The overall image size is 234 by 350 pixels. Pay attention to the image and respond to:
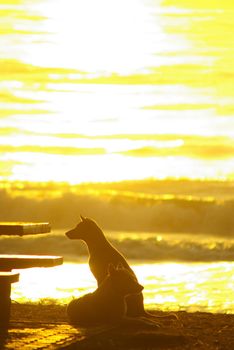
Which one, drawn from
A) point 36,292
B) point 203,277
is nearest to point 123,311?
point 36,292

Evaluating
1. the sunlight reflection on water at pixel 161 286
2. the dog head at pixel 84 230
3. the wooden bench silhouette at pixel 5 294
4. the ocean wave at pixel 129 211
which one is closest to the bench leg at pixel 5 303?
the wooden bench silhouette at pixel 5 294

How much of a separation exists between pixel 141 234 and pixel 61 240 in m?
5.76

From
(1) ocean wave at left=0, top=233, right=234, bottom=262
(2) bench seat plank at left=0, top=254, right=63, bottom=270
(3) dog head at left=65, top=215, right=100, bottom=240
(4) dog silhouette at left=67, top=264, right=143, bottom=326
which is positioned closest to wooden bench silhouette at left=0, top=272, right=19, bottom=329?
(2) bench seat plank at left=0, top=254, right=63, bottom=270

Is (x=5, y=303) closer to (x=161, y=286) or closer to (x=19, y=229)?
(x=19, y=229)

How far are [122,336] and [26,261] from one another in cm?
141

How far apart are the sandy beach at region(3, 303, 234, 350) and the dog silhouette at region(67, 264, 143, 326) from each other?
0.66 feet

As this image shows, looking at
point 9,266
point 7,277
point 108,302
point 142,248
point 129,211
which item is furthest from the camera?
point 129,211

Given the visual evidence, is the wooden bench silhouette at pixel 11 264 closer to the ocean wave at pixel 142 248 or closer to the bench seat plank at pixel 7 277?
the bench seat plank at pixel 7 277

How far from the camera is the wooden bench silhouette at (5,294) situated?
33.7 feet

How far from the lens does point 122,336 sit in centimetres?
969

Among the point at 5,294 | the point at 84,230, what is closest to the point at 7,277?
the point at 5,294

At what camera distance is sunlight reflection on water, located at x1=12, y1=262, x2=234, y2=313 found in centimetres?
1470

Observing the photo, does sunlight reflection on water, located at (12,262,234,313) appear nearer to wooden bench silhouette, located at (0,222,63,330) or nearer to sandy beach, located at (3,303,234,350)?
sandy beach, located at (3,303,234,350)

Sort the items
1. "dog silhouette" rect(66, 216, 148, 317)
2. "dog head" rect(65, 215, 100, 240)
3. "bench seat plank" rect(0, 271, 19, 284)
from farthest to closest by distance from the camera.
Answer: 1. "dog head" rect(65, 215, 100, 240)
2. "dog silhouette" rect(66, 216, 148, 317)
3. "bench seat plank" rect(0, 271, 19, 284)
